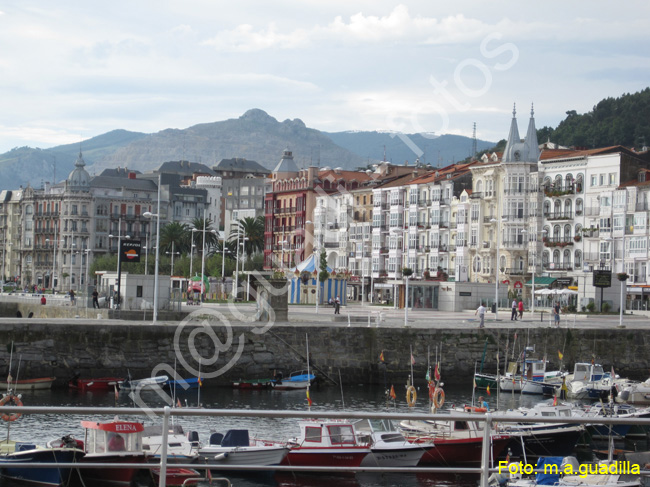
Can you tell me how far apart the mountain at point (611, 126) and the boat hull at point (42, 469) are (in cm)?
12731

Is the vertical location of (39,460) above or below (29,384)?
above

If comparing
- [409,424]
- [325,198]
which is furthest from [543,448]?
[325,198]

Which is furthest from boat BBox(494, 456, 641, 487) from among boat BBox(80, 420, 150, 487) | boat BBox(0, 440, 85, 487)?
boat BBox(0, 440, 85, 487)

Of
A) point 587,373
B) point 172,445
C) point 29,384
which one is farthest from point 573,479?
point 587,373

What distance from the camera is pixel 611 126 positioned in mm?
151875

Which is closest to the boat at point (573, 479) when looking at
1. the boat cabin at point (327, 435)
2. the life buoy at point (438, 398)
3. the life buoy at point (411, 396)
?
the boat cabin at point (327, 435)

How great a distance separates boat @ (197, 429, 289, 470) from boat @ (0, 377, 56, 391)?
19.0m

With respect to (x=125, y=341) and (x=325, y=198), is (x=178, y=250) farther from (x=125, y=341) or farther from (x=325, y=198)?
(x=125, y=341)

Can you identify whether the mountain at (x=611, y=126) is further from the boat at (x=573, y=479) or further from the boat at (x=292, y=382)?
the boat at (x=573, y=479)

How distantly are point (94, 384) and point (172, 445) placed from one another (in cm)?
2008

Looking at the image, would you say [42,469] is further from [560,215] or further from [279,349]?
[560,215]

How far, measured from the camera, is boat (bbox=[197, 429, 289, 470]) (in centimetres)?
2986

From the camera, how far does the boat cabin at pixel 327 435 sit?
103 ft

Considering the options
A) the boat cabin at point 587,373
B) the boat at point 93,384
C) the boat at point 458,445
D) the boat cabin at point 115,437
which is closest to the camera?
the boat cabin at point 115,437
